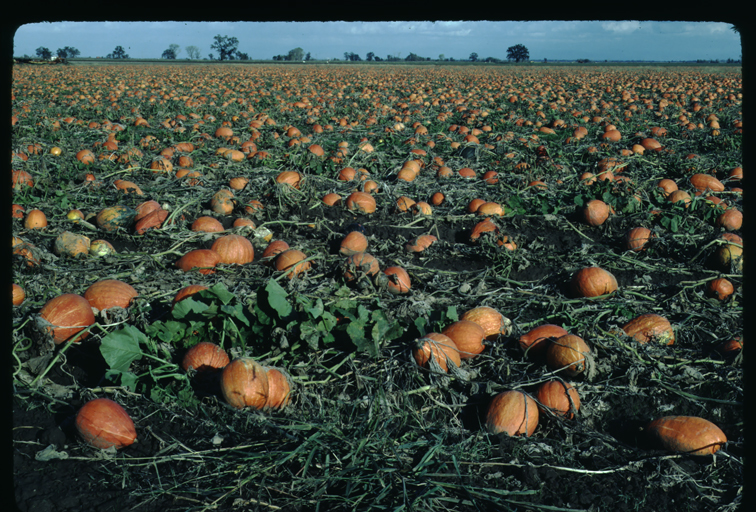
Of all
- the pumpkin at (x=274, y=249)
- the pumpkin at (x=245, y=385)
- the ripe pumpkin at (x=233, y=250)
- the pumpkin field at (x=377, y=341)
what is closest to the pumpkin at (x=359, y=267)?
the pumpkin field at (x=377, y=341)

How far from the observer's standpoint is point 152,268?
4098mm

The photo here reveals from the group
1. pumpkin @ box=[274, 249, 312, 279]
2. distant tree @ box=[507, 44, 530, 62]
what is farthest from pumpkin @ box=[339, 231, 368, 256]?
distant tree @ box=[507, 44, 530, 62]

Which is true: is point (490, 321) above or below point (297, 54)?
below

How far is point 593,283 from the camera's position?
11.8ft

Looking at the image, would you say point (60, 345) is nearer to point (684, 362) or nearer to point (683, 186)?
point (684, 362)

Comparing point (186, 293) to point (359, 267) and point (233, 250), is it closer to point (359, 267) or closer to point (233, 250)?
point (233, 250)

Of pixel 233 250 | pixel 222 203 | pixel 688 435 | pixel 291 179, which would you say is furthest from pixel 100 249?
pixel 688 435

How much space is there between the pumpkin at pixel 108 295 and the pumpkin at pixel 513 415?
2.37 m

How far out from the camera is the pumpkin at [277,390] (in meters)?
2.39

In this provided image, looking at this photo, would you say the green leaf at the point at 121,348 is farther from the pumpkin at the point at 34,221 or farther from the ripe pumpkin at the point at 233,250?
the pumpkin at the point at 34,221

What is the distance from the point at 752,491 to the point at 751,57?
1.34 metres

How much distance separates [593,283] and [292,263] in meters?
2.25

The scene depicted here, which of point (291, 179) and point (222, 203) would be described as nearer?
point (222, 203)

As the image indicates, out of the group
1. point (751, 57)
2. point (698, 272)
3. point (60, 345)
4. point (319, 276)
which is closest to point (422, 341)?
point (319, 276)
